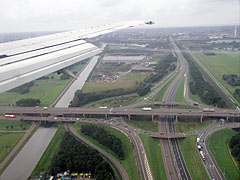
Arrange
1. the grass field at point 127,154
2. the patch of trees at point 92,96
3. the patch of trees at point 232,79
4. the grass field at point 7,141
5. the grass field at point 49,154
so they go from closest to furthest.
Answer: the grass field at point 127,154, the grass field at point 49,154, the grass field at point 7,141, the patch of trees at point 92,96, the patch of trees at point 232,79

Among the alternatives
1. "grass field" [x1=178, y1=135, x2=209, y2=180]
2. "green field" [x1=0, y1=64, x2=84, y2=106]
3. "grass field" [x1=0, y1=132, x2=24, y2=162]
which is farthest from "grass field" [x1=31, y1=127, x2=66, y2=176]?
A: "grass field" [x1=178, y1=135, x2=209, y2=180]

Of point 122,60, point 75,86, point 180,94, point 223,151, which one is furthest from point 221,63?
point 223,151

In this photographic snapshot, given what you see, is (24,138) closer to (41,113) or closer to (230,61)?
(41,113)

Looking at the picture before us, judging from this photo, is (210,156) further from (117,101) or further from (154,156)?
(117,101)

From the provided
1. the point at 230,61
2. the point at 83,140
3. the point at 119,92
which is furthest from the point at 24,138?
the point at 230,61

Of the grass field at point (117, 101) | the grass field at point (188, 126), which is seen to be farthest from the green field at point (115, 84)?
the grass field at point (188, 126)

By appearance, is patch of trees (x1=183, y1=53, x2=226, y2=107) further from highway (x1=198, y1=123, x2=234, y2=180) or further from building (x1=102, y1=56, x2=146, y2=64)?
building (x1=102, y1=56, x2=146, y2=64)

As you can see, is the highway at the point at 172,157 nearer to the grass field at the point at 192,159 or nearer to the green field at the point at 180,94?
the grass field at the point at 192,159
